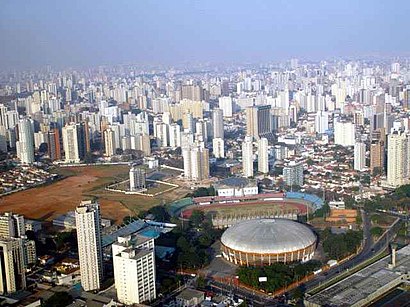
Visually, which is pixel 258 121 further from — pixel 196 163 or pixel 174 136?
pixel 196 163

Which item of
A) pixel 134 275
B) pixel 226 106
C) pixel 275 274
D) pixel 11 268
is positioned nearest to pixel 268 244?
pixel 275 274

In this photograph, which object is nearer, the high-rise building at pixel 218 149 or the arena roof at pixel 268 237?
the arena roof at pixel 268 237

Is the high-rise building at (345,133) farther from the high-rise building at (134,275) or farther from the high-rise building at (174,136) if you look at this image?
the high-rise building at (134,275)

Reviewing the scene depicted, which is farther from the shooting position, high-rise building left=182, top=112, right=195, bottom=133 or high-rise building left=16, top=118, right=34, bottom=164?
high-rise building left=182, top=112, right=195, bottom=133

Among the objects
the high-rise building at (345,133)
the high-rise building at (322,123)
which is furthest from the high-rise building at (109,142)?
the high-rise building at (322,123)

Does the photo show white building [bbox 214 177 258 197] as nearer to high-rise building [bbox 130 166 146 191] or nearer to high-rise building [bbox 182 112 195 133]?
high-rise building [bbox 130 166 146 191]

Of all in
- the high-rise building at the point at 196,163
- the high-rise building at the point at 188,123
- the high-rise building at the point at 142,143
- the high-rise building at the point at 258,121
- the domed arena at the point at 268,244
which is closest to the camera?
the domed arena at the point at 268,244

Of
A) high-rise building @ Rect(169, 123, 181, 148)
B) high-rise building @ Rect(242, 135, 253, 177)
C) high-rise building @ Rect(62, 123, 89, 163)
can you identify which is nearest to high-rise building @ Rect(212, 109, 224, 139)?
high-rise building @ Rect(169, 123, 181, 148)
